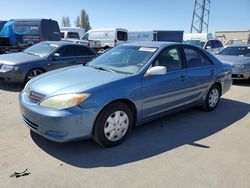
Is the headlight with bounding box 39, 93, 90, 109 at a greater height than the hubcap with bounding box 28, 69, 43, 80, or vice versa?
the headlight with bounding box 39, 93, 90, 109

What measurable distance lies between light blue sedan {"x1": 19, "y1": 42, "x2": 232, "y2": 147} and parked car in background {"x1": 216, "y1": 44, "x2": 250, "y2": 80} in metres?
4.41

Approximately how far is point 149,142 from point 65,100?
5.00ft

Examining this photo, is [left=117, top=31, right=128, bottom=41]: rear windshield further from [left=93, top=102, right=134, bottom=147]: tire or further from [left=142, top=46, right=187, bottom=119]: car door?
[left=93, top=102, right=134, bottom=147]: tire

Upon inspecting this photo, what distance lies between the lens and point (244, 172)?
3.57 metres

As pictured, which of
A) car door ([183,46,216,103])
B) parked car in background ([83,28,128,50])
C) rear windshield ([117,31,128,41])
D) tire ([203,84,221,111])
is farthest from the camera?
rear windshield ([117,31,128,41])

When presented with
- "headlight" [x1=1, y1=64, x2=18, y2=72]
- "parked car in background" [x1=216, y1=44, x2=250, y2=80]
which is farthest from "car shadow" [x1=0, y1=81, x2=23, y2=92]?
"parked car in background" [x1=216, y1=44, x2=250, y2=80]

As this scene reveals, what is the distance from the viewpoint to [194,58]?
565 centimetres

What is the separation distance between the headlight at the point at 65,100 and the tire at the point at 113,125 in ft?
1.20

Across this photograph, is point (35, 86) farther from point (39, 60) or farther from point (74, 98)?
point (39, 60)

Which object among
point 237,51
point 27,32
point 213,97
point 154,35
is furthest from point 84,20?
point 213,97

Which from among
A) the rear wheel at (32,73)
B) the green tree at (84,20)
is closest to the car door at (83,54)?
the rear wheel at (32,73)

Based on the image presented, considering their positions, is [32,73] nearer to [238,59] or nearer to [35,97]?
[35,97]

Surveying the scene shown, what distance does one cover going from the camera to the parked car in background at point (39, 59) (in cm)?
787

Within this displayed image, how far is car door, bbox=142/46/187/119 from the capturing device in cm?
450
